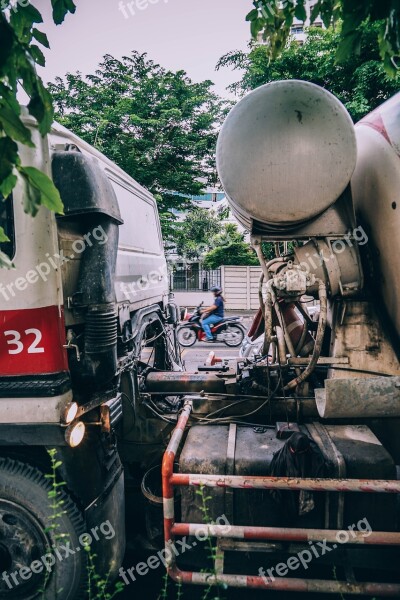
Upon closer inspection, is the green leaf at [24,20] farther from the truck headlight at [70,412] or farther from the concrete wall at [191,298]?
the concrete wall at [191,298]

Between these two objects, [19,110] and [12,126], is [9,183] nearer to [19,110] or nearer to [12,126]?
[12,126]

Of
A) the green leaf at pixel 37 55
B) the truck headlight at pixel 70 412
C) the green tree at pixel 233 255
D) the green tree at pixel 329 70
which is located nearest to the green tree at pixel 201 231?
the green tree at pixel 233 255

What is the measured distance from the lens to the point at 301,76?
9.56 m

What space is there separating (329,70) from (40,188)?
376 inches

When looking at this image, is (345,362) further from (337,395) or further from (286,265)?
(286,265)

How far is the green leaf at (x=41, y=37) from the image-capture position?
4.96 feet

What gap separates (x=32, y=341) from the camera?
2053 millimetres

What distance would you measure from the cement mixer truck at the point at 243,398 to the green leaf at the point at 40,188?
0.89 meters

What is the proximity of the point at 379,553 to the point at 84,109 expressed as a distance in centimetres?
1385

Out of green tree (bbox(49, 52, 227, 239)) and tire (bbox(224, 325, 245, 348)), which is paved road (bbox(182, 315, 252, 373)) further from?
green tree (bbox(49, 52, 227, 239))

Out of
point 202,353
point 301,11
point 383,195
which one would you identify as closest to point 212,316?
point 202,353

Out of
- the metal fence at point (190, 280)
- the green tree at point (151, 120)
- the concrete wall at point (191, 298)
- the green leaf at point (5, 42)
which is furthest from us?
the metal fence at point (190, 280)

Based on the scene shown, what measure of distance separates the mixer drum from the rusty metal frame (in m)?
1.54

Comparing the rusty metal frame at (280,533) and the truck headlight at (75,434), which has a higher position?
the truck headlight at (75,434)
